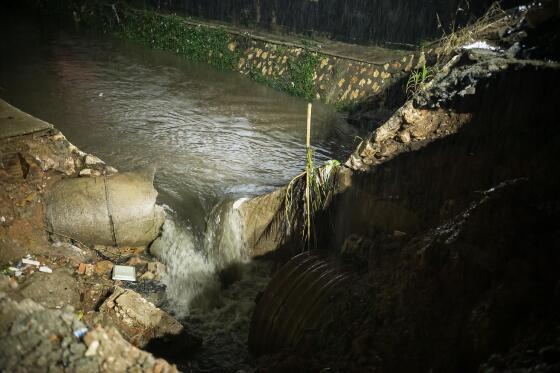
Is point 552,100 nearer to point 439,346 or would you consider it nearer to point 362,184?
point 362,184

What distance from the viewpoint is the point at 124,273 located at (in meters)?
4.77

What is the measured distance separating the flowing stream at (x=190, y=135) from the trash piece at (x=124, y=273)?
1.37 ft

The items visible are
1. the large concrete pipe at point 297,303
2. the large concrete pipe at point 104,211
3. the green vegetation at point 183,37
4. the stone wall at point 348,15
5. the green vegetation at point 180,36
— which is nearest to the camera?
the large concrete pipe at point 297,303

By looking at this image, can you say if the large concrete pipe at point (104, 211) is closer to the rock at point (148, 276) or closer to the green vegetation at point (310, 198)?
the rock at point (148, 276)

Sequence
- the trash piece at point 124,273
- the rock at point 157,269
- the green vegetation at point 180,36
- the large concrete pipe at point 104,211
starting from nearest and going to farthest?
the trash piece at point 124,273, the large concrete pipe at point 104,211, the rock at point 157,269, the green vegetation at point 180,36

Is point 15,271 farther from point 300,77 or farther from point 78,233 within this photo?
point 300,77

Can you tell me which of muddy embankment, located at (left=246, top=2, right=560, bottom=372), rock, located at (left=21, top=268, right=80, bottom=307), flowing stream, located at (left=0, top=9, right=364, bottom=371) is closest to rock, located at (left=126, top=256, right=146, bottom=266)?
flowing stream, located at (left=0, top=9, right=364, bottom=371)

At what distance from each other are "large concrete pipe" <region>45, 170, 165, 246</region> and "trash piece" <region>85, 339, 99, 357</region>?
10.7ft

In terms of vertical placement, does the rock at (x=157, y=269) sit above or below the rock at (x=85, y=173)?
below

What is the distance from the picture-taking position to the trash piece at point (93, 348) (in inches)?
76.0

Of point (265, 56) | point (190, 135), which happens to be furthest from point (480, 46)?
point (265, 56)

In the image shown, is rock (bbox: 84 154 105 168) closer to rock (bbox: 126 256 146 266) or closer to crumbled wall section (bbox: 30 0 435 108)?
rock (bbox: 126 256 146 266)

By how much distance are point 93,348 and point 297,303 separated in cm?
201

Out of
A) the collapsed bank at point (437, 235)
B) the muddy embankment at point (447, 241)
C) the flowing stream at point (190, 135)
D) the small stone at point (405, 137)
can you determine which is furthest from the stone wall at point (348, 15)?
the small stone at point (405, 137)
